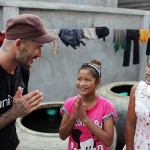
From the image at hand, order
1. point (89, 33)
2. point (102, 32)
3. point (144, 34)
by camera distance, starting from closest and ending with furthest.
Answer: point (89, 33) < point (102, 32) < point (144, 34)

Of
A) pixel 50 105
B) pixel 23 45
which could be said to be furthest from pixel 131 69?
pixel 23 45

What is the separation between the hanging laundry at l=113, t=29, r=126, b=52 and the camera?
609 centimetres

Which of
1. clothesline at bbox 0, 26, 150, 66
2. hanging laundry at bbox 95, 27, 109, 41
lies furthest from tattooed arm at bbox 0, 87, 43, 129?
hanging laundry at bbox 95, 27, 109, 41

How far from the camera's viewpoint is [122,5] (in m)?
10.5

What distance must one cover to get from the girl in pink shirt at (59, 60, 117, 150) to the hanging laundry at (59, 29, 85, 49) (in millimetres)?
2685

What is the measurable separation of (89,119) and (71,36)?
3100 millimetres

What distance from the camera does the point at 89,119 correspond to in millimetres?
2129

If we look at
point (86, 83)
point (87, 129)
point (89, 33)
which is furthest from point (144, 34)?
point (87, 129)

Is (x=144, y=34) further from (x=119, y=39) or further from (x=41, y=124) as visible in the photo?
(x=41, y=124)

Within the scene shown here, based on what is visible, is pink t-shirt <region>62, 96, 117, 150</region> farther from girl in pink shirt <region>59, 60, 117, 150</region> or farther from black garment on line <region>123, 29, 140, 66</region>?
black garment on line <region>123, 29, 140, 66</region>

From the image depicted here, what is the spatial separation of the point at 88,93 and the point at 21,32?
0.81 m

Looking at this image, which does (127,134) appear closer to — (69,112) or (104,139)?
(104,139)

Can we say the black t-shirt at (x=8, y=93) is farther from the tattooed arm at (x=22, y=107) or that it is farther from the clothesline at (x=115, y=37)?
the clothesline at (x=115, y=37)

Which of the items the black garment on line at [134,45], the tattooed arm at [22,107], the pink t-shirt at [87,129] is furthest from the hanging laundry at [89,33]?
the tattooed arm at [22,107]
